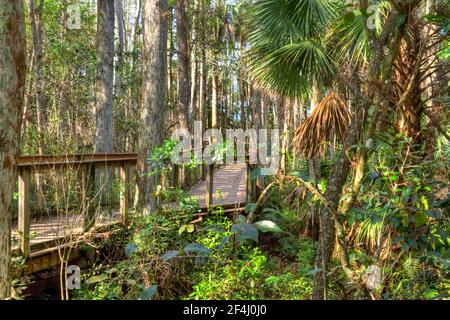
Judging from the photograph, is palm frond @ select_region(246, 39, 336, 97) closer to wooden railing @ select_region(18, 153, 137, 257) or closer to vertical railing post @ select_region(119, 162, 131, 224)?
vertical railing post @ select_region(119, 162, 131, 224)

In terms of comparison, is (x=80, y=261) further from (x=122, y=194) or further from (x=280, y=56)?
(x=280, y=56)

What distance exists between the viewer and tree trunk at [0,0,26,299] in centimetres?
264

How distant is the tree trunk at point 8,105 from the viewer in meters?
2.64

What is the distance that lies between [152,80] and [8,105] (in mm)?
4074

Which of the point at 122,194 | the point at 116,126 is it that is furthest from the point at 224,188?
the point at 116,126

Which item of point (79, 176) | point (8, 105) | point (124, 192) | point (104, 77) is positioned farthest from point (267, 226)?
point (104, 77)

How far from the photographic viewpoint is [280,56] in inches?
244

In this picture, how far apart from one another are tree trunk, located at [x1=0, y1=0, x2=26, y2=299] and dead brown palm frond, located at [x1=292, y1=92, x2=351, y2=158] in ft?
14.1

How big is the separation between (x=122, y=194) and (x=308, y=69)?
3558 millimetres

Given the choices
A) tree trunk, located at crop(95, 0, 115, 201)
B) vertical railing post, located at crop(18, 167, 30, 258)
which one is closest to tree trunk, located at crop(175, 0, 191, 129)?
tree trunk, located at crop(95, 0, 115, 201)

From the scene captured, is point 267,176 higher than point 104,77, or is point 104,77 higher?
point 104,77

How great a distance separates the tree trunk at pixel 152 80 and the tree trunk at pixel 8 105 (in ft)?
11.6

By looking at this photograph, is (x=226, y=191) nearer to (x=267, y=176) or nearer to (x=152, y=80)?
(x=267, y=176)

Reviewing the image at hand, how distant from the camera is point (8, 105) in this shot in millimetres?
2656
